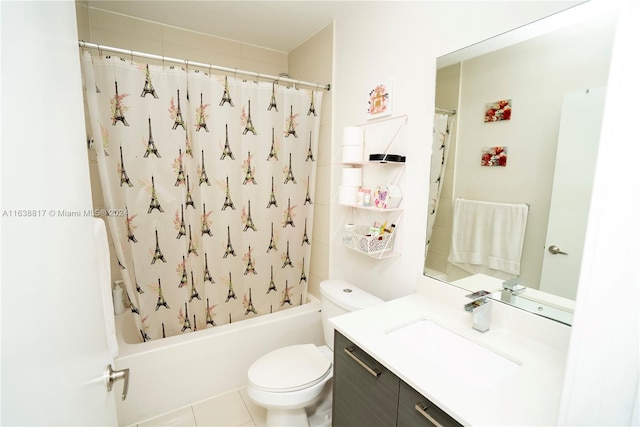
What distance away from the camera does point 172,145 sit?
69.4 inches

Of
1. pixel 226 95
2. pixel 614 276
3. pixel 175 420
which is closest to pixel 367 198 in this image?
pixel 226 95

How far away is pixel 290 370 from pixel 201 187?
1207 millimetres

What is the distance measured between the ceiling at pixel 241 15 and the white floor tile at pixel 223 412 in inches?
98.9

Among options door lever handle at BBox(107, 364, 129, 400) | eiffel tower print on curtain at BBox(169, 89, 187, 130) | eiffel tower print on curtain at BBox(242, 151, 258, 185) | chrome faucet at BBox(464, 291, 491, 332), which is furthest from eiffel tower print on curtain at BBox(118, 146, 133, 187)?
chrome faucet at BBox(464, 291, 491, 332)

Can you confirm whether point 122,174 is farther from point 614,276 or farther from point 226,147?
point 614,276

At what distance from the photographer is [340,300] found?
164 centimetres

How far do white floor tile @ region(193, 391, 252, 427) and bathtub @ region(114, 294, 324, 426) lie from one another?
0.04 metres

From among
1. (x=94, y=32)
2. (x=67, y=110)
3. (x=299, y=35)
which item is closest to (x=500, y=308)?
(x=67, y=110)

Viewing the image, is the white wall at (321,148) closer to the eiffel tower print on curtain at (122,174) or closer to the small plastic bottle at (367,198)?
the small plastic bottle at (367,198)

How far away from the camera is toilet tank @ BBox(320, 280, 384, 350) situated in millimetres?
1593

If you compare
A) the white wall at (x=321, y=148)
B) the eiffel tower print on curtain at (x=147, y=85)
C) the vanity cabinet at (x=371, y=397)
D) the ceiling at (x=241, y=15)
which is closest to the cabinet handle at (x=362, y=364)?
the vanity cabinet at (x=371, y=397)

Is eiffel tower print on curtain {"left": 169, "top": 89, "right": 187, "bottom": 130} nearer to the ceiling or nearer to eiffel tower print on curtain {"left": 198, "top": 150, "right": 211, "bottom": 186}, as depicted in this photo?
eiffel tower print on curtain {"left": 198, "top": 150, "right": 211, "bottom": 186}

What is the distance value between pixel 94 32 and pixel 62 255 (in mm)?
2238

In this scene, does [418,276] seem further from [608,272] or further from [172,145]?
[172,145]
